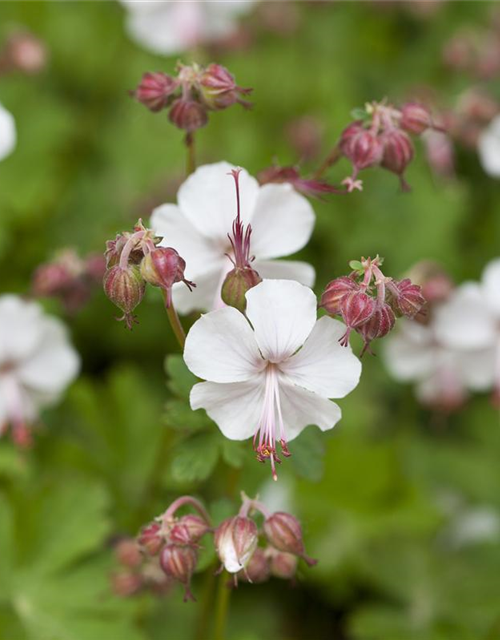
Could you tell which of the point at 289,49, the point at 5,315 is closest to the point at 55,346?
the point at 5,315

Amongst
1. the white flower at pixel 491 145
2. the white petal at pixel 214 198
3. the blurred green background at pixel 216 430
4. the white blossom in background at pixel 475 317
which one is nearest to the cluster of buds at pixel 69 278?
the blurred green background at pixel 216 430

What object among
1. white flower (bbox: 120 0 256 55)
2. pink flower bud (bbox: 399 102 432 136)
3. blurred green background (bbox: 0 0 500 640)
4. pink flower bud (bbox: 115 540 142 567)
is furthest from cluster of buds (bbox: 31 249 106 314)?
white flower (bbox: 120 0 256 55)

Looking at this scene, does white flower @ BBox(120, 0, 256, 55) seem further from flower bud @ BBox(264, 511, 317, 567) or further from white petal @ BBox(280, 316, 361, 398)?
flower bud @ BBox(264, 511, 317, 567)

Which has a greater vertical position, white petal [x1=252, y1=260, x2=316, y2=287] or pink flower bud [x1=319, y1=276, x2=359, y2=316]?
white petal [x1=252, y1=260, x2=316, y2=287]

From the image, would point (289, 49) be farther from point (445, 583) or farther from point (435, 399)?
point (445, 583)

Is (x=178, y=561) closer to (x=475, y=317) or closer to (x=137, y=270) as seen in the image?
(x=137, y=270)
